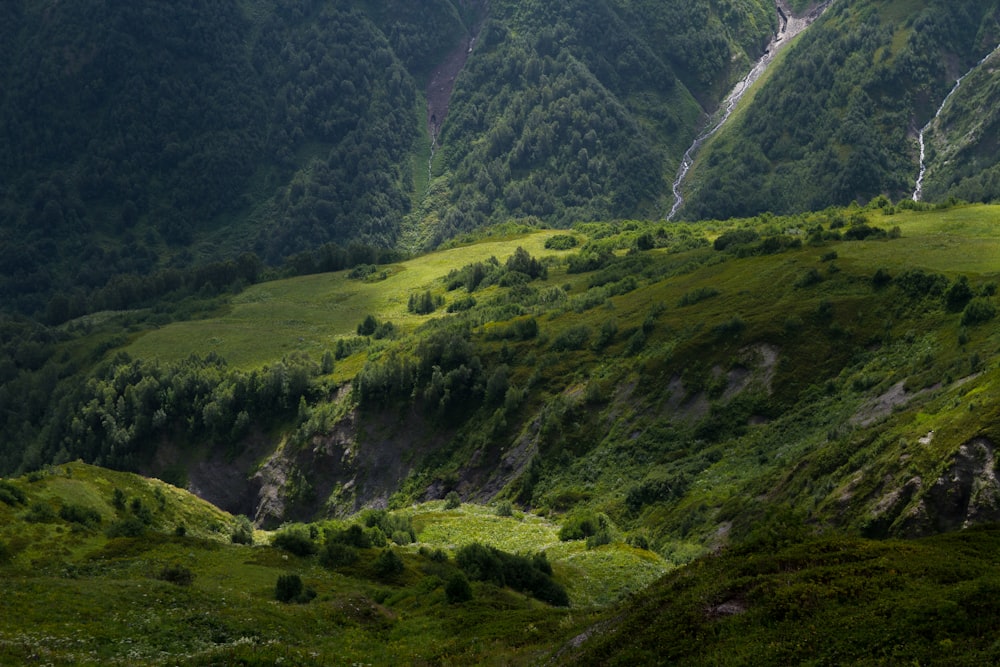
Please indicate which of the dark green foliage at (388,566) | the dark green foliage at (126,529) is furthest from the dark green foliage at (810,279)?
the dark green foliage at (126,529)

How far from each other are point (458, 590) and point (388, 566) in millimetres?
7816

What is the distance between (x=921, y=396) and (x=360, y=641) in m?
34.6

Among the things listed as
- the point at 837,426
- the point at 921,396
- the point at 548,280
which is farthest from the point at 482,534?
the point at 548,280

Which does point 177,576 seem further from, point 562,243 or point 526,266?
point 562,243

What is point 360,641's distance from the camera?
111ft

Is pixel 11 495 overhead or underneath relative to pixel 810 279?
overhead

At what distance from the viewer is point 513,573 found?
43969mm

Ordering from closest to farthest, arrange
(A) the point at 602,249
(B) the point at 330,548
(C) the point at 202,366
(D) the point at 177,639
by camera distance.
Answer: (D) the point at 177,639 < (B) the point at 330,548 < (C) the point at 202,366 < (A) the point at 602,249

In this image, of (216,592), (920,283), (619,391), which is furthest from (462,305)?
(216,592)

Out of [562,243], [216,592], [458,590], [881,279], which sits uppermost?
[216,592]

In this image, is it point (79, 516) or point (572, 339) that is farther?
point (572, 339)

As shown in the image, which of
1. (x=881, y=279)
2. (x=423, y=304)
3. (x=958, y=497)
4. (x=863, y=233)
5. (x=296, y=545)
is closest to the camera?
(x=958, y=497)

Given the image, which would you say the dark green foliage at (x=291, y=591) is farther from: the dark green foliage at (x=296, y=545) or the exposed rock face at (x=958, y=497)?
the exposed rock face at (x=958, y=497)

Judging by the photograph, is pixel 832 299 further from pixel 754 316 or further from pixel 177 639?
pixel 177 639
